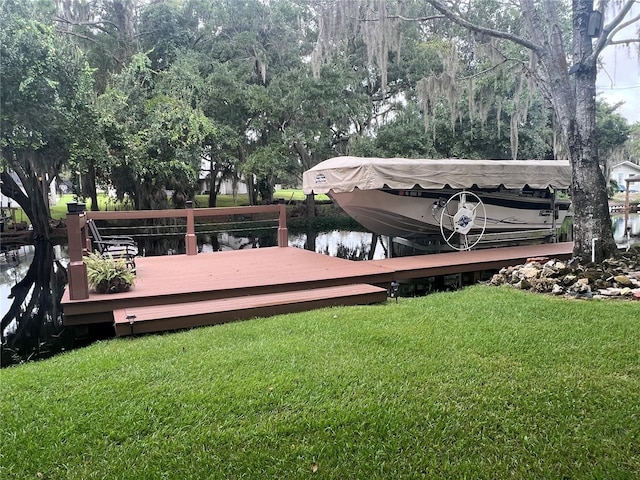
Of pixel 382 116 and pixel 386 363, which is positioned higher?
pixel 382 116

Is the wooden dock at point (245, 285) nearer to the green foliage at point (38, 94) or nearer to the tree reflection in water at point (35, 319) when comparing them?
the tree reflection in water at point (35, 319)

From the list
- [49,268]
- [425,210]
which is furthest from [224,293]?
[49,268]

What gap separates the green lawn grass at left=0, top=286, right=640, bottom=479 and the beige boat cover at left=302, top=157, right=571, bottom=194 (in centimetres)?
385

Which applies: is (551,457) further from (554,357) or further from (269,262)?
(269,262)

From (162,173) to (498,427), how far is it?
565 inches

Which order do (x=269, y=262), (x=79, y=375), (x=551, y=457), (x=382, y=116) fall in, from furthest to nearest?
(x=382, y=116) → (x=269, y=262) → (x=79, y=375) → (x=551, y=457)

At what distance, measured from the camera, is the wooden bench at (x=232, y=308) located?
4.38 meters

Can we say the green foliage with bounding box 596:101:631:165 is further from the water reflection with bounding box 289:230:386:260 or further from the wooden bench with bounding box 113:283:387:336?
the wooden bench with bounding box 113:283:387:336

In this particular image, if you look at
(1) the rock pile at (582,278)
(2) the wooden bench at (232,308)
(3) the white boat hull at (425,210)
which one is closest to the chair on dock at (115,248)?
(2) the wooden bench at (232,308)

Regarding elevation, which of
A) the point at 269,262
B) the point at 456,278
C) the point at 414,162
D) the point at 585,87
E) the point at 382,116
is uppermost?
the point at 382,116

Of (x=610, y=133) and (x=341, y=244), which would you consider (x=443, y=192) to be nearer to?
(x=341, y=244)

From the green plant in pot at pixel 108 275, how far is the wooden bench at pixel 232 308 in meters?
0.42

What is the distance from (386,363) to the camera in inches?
124

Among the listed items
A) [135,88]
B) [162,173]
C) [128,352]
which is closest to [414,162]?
[128,352]
